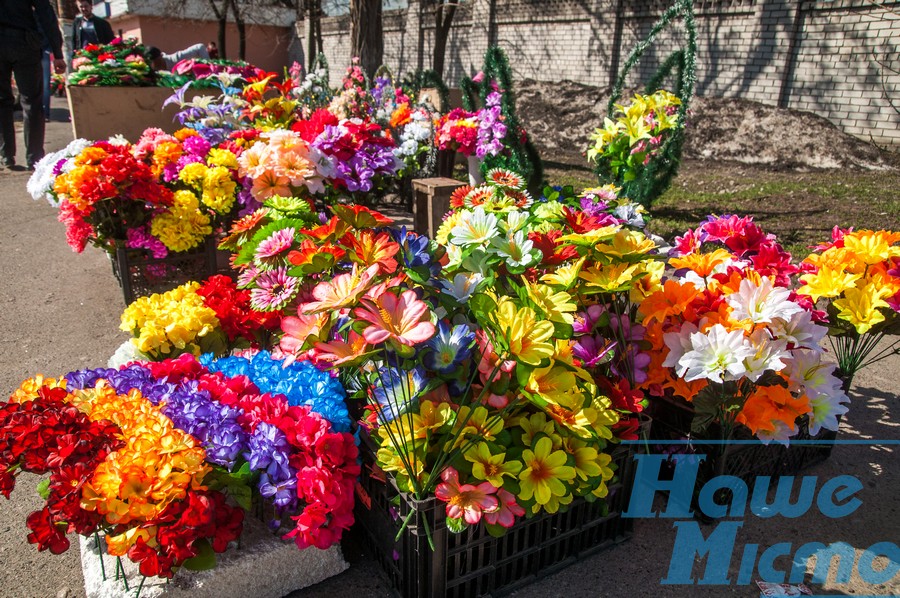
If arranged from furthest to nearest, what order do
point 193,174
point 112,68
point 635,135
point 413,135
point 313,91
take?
1. point 313,91
2. point 112,68
3. point 413,135
4. point 635,135
5. point 193,174

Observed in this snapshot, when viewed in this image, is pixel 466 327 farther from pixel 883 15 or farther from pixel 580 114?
pixel 580 114

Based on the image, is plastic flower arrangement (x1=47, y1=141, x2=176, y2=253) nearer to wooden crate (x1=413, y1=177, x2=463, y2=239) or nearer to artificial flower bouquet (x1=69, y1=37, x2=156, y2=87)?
wooden crate (x1=413, y1=177, x2=463, y2=239)

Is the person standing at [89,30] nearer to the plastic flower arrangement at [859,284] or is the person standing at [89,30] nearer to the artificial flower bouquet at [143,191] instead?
the artificial flower bouquet at [143,191]

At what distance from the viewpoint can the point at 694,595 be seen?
1.80 metres

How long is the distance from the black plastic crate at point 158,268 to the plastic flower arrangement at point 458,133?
226 centimetres

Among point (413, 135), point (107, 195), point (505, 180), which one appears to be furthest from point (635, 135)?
point (107, 195)

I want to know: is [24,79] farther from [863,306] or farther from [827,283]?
[863,306]

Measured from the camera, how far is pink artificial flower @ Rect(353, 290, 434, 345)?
1.23m

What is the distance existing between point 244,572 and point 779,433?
1600 millimetres

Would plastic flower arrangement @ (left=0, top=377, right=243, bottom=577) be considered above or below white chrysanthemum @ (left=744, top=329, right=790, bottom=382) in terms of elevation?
below

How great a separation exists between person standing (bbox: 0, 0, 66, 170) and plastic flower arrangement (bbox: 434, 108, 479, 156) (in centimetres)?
503

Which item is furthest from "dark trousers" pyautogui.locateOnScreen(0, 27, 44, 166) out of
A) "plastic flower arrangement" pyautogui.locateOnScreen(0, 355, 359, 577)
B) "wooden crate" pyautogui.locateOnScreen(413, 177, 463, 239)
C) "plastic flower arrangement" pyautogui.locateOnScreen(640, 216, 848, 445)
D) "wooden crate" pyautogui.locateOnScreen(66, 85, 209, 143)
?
"plastic flower arrangement" pyautogui.locateOnScreen(640, 216, 848, 445)

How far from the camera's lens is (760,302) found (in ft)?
5.86

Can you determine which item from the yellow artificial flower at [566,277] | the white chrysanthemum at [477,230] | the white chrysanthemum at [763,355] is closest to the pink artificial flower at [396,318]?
the white chrysanthemum at [477,230]
